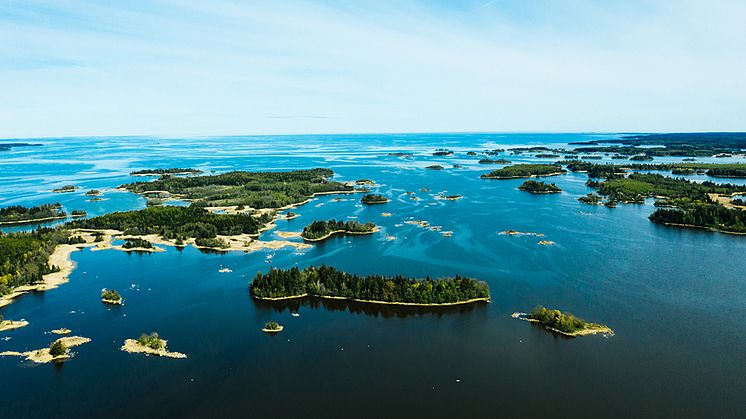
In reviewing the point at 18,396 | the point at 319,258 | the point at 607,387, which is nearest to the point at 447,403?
the point at 607,387

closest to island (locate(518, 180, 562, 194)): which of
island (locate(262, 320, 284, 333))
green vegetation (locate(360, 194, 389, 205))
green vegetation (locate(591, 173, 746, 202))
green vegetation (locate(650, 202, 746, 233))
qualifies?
green vegetation (locate(591, 173, 746, 202))

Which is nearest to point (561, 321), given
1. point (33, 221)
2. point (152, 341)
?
point (152, 341)

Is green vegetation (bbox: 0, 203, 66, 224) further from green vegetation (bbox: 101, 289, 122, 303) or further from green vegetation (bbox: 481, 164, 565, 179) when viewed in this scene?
green vegetation (bbox: 481, 164, 565, 179)

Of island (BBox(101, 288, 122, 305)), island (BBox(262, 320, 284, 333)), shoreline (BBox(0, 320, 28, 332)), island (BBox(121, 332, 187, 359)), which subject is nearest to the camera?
island (BBox(121, 332, 187, 359))

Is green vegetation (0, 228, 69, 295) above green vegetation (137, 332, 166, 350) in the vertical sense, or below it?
above

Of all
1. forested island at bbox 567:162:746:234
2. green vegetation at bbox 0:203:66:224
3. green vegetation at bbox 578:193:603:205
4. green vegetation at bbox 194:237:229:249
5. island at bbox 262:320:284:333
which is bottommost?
green vegetation at bbox 0:203:66:224

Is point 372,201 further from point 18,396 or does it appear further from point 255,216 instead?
point 18,396

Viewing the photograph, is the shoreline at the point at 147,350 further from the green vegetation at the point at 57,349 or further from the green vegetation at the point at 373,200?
the green vegetation at the point at 373,200
